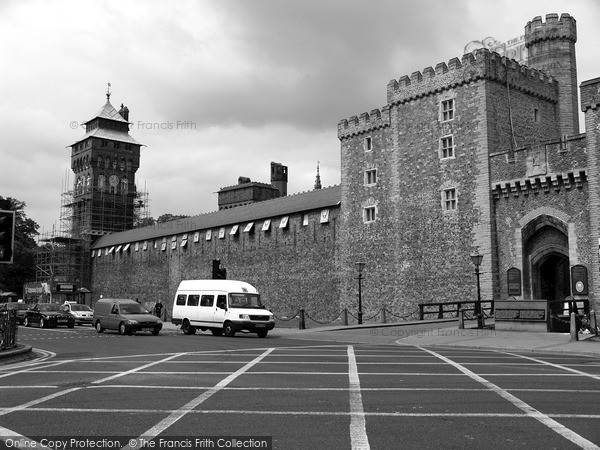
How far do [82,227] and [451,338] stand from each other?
218 feet

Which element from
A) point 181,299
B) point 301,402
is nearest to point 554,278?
Result: point 181,299

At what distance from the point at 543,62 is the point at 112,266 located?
161 feet

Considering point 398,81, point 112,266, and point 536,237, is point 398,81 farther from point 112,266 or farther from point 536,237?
point 112,266

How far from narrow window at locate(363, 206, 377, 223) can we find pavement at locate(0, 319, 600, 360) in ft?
35.2

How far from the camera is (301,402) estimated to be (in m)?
8.90

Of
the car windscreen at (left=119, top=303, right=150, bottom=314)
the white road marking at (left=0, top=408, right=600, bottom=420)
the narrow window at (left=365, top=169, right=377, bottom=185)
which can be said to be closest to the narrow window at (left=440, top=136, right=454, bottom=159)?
the narrow window at (left=365, top=169, right=377, bottom=185)

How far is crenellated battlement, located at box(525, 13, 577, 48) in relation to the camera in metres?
36.6

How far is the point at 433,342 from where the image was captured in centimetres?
2139

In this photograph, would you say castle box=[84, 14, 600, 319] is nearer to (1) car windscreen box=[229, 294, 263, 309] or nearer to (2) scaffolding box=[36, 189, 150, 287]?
(1) car windscreen box=[229, 294, 263, 309]

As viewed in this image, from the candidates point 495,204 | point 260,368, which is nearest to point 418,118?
point 495,204

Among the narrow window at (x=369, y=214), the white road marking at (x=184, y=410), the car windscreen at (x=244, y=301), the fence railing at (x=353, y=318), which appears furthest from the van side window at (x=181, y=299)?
the white road marking at (x=184, y=410)

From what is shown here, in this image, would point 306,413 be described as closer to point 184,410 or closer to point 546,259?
point 184,410

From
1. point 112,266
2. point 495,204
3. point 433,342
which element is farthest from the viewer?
point 112,266

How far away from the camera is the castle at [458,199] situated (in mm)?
29641
